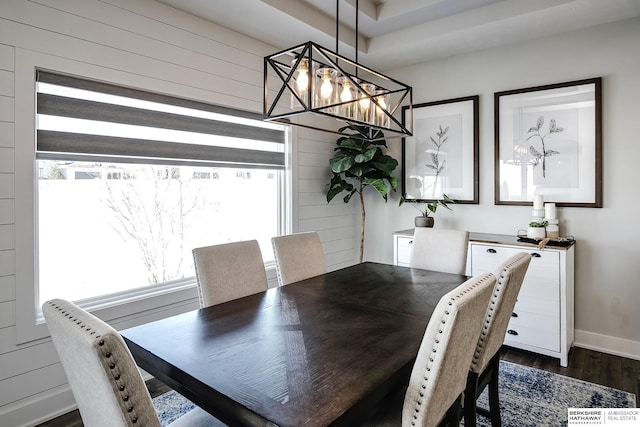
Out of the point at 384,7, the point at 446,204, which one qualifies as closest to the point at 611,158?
the point at 446,204

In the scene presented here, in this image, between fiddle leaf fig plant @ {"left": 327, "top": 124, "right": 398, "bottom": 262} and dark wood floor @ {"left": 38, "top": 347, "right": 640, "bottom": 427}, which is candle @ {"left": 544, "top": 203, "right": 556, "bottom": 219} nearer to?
dark wood floor @ {"left": 38, "top": 347, "right": 640, "bottom": 427}

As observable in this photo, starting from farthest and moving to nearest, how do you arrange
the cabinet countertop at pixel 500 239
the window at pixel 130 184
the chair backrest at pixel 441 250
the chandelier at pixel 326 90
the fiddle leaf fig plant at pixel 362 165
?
the fiddle leaf fig plant at pixel 362 165 < the cabinet countertop at pixel 500 239 < the chair backrest at pixel 441 250 < the window at pixel 130 184 < the chandelier at pixel 326 90

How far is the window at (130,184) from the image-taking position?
2373 millimetres

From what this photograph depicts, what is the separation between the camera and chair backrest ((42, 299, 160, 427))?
87 cm

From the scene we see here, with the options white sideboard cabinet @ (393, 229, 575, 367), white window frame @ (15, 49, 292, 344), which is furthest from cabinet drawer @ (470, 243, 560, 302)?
white window frame @ (15, 49, 292, 344)

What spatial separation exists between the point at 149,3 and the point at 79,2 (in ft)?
1.52

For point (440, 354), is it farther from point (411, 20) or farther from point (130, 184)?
point (411, 20)

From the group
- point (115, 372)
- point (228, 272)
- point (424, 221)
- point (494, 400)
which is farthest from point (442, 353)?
point (424, 221)

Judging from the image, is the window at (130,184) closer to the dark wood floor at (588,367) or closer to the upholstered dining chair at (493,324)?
the dark wood floor at (588,367)

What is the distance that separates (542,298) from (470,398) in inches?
66.3

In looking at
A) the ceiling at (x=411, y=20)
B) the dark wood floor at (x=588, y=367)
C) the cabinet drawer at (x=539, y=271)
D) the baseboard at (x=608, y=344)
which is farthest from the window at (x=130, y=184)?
the baseboard at (x=608, y=344)

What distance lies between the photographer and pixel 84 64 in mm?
2365

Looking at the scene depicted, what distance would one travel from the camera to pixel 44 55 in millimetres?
2213

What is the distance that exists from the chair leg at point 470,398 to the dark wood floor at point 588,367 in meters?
1.53
